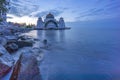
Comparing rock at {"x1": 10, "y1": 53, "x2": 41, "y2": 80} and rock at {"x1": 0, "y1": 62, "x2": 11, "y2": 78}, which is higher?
rock at {"x1": 10, "y1": 53, "x2": 41, "y2": 80}

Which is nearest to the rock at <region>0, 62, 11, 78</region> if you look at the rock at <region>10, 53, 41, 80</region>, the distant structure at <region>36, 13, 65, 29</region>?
the rock at <region>10, 53, 41, 80</region>

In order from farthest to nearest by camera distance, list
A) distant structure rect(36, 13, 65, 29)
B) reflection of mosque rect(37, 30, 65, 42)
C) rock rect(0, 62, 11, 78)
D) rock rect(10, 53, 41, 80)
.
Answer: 1. distant structure rect(36, 13, 65, 29)
2. reflection of mosque rect(37, 30, 65, 42)
3. rock rect(0, 62, 11, 78)
4. rock rect(10, 53, 41, 80)

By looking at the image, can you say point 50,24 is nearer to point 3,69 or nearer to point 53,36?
point 53,36

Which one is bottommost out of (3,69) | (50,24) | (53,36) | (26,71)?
(53,36)

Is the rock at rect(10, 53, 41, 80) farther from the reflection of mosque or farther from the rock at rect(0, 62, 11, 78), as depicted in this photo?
the reflection of mosque

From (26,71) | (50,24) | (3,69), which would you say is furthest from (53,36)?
(50,24)

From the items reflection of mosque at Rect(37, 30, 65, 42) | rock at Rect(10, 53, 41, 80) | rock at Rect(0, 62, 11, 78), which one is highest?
rock at Rect(10, 53, 41, 80)

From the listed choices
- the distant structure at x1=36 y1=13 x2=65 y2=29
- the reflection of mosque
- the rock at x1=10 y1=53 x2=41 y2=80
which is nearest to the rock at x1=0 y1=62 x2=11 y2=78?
the rock at x1=10 y1=53 x2=41 y2=80

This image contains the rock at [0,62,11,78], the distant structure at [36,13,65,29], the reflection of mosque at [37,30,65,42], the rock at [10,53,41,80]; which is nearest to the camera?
the rock at [10,53,41,80]

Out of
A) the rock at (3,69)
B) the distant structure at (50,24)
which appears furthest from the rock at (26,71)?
the distant structure at (50,24)

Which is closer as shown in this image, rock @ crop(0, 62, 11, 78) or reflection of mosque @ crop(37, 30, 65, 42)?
rock @ crop(0, 62, 11, 78)

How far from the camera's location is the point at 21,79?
440 inches

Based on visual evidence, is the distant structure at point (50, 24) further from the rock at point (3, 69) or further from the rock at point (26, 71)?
the rock at point (26, 71)

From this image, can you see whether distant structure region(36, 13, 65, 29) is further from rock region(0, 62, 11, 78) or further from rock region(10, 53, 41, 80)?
rock region(10, 53, 41, 80)
